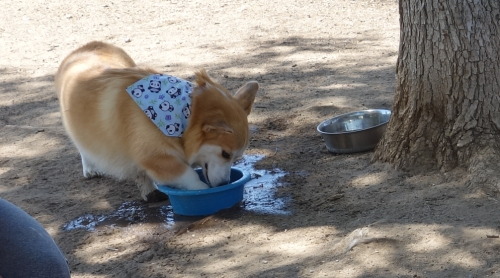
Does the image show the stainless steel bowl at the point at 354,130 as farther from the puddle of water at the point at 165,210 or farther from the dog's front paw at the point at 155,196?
the dog's front paw at the point at 155,196

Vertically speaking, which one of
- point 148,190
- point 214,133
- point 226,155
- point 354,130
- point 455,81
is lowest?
point 148,190

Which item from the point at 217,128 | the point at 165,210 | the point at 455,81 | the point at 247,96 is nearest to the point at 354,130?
the point at 247,96

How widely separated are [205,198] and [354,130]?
1197 millimetres

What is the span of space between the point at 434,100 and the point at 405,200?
627 millimetres

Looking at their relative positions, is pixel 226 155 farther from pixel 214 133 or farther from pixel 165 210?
pixel 165 210

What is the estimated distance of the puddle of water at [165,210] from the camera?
195 inches

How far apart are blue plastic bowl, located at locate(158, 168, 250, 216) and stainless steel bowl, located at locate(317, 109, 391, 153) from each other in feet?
2.61

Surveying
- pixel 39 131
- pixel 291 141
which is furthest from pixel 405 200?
pixel 39 131

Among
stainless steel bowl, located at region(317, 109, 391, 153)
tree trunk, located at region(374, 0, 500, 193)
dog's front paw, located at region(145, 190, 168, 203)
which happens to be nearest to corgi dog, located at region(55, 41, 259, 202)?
dog's front paw, located at region(145, 190, 168, 203)

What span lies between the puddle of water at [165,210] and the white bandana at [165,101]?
602 mm

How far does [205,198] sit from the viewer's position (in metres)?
4.85

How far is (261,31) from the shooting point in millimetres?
9305

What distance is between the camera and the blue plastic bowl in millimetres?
4781

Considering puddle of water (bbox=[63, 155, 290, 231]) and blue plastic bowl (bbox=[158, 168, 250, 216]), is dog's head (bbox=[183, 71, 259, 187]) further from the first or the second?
puddle of water (bbox=[63, 155, 290, 231])
